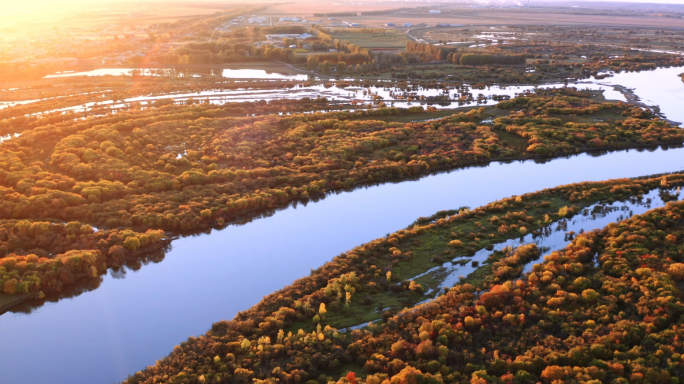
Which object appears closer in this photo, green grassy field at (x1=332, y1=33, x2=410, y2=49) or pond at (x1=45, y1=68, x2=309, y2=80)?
pond at (x1=45, y1=68, x2=309, y2=80)

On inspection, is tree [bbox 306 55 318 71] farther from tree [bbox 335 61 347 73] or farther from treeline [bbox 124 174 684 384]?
treeline [bbox 124 174 684 384]

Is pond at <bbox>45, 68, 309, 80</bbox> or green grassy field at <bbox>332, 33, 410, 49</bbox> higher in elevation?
green grassy field at <bbox>332, 33, 410, 49</bbox>

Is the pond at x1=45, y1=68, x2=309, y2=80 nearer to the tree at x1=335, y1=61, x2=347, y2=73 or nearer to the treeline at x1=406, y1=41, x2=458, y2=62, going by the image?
the tree at x1=335, y1=61, x2=347, y2=73

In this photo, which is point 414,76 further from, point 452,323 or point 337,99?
point 452,323

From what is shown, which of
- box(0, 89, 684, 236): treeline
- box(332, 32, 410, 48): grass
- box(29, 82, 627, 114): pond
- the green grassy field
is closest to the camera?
box(0, 89, 684, 236): treeline

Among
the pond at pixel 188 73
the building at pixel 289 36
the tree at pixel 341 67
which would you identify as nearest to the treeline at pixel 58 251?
the pond at pixel 188 73

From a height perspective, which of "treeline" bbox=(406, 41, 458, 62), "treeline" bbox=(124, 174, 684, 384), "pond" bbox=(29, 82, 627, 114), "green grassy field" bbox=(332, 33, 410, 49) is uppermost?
"green grassy field" bbox=(332, 33, 410, 49)

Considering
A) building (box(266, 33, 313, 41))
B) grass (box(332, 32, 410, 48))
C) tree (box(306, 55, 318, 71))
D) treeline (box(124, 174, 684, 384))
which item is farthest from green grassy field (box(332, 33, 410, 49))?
treeline (box(124, 174, 684, 384))

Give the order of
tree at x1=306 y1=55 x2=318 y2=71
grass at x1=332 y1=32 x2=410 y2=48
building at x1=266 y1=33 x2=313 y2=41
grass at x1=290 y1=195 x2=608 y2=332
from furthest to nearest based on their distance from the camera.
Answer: building at x1=266 y1=33 x2=313 y2=41 < grass at x1=332 y1=32 x2=410 y2=48 < tree at x1=306 y1=55 x2=318 y2=71 < grass at x1=290 y1=195 x2=608 y2=332
